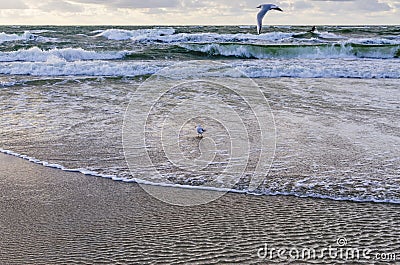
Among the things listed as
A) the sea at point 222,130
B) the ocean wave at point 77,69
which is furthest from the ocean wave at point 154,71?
the sea at point 222,130

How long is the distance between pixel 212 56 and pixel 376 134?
19803 mm

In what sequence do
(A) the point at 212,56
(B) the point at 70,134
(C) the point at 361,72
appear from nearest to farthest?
(B) the point at 70,134, (C) the point at 361,72, (A) the point at 212,56

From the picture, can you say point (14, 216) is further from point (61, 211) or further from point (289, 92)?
point (289, 92)

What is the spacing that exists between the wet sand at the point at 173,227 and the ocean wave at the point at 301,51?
22.0 metres

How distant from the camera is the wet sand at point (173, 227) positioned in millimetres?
3500

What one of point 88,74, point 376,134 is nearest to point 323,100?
point 376,134

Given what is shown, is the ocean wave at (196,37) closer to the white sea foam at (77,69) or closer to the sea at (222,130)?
the white sea foam at (77,69)

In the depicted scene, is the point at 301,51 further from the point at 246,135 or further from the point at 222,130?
the point at 246,135

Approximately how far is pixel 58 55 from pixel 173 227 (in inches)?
818

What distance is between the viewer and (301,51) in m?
26.6

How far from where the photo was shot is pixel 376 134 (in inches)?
274

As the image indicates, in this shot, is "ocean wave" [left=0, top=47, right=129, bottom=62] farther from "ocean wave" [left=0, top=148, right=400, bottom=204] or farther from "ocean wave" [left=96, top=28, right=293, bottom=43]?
"ocean wave" [left=0, top=148, right=400, bottom=204]

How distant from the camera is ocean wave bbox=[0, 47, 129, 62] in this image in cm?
2219

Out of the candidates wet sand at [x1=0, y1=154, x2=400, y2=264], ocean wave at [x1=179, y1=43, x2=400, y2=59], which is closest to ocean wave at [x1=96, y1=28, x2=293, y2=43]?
ocean wave at [x1=179, y1=43, x2=400, y2=59]
